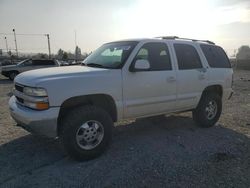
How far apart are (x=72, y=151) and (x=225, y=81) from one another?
4211 millimetres

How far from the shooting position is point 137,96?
4.62 m

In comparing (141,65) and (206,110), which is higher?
(141,65)

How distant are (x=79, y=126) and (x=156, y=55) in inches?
82.5

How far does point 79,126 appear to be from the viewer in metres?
4.00

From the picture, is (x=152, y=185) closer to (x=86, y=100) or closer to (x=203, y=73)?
(x=86, y=100)

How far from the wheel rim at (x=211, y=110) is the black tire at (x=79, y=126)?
2824 mm

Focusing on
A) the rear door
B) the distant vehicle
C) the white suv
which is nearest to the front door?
the white suv

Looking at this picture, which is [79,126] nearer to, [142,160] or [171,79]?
[142,160]

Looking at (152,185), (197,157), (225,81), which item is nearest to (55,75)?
(152,185)

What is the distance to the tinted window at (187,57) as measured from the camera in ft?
17.6

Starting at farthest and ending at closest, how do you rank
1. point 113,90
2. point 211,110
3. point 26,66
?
point 26,66 < point 211,110 < point 113,90

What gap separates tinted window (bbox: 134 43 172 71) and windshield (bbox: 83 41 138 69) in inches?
9.6

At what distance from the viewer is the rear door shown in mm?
5320

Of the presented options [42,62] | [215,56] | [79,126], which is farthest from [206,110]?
[42,62]
